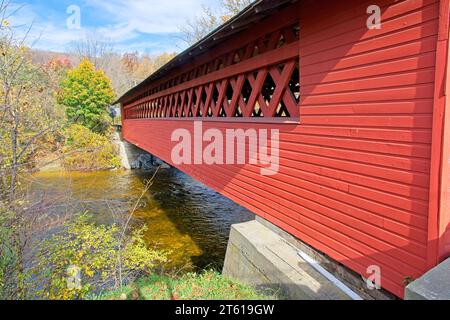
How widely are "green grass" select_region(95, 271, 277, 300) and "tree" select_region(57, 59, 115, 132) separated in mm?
20139

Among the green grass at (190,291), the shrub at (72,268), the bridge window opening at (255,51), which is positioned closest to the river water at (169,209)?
the shrub at (72,268)

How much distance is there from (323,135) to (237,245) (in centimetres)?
222

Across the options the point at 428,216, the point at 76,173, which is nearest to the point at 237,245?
the point at 428,216

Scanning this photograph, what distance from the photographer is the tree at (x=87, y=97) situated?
2239 cm

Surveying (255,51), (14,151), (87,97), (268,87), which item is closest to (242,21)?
(255,51)

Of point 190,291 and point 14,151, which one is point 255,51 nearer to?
point 190,291

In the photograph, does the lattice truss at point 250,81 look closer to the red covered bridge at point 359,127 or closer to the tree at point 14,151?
the red covered bridge at point 359,127

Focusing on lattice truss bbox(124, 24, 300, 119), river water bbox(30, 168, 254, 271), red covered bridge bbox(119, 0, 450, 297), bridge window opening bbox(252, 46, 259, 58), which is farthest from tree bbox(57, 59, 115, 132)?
red covered bridge bbox(119, 0, 450, 297)

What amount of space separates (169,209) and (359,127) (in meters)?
9.38

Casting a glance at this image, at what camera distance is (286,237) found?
400 cm

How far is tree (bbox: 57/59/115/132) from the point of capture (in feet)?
73.5

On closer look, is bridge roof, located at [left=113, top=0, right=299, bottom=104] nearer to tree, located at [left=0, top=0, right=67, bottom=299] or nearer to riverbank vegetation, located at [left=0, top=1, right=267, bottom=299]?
riverbank vegetation, located at [left=0, top=1, right=267, bottom=299]

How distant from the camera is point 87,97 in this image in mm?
22766

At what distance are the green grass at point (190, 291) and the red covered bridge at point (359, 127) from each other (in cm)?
96
